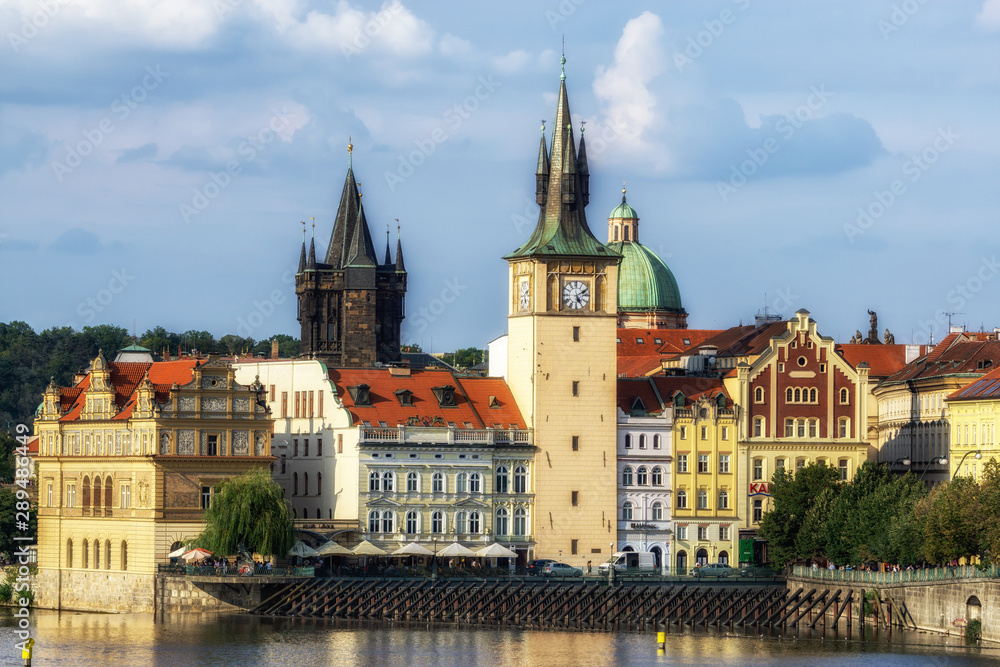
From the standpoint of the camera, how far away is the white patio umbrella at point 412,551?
136000mm

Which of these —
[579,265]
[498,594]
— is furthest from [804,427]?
[498,594]

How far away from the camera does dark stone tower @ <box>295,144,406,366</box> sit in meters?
164

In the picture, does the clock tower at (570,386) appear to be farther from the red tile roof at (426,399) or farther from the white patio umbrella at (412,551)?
the white patio umbrella at (412,551)

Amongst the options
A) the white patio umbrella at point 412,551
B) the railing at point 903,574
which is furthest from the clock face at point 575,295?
the railing at point 903,574

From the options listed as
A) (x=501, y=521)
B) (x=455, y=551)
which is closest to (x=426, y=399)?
(x=501, y=521)

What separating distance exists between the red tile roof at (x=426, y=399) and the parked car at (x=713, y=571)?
13547 millimetres

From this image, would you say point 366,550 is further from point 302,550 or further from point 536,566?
point 536,566

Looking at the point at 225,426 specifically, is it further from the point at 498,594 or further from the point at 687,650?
the point at 687,650

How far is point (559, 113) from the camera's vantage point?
146250 mm

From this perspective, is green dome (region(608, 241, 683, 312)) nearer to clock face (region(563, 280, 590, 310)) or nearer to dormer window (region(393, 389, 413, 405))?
clock face (region(563, 280, 590, 310))

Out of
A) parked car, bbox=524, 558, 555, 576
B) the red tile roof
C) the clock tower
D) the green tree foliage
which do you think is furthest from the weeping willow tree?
the green tree foliage

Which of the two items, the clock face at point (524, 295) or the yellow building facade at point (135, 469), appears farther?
the clock face at point (524, 295)

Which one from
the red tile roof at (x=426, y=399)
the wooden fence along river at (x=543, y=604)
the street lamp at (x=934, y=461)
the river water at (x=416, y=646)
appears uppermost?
the red tile roof at (x=426, y=399)

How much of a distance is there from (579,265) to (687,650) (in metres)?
32.6
